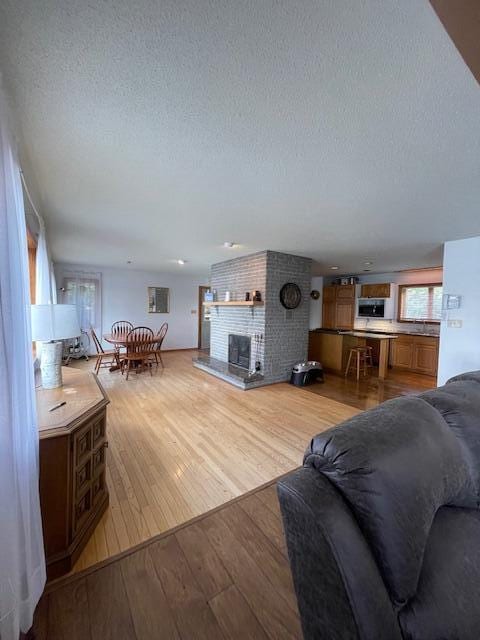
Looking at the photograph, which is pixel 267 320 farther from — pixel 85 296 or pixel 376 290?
pixel 85 296

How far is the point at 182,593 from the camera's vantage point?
1277 mm

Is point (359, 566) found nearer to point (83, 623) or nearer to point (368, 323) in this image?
point (83, 623)

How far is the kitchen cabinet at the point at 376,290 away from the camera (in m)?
6.60

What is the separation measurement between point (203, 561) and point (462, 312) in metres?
4.02

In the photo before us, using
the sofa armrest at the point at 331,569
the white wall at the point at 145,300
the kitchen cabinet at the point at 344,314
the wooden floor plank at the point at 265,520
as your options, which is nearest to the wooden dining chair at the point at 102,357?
the white wall at the point at 145,300

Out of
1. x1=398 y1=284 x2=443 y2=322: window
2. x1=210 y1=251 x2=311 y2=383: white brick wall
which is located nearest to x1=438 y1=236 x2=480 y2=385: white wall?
x1=210 y1=251 x2=311 y2=383: white brick wall

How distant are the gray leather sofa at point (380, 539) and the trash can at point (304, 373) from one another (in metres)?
3.68

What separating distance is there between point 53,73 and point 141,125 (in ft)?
1.35

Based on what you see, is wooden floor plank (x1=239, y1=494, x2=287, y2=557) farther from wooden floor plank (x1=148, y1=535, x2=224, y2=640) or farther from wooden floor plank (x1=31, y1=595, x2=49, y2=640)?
wooden floor plank (x1=31, y1=595, x2=49, y2=640)

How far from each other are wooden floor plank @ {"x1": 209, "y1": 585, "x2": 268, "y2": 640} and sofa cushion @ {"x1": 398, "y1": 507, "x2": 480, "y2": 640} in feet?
2.49

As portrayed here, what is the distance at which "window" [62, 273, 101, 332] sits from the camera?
20.9 feet

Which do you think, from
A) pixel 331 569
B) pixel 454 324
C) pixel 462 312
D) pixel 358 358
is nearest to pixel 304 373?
pixel 358 358

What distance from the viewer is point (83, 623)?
3.76ft

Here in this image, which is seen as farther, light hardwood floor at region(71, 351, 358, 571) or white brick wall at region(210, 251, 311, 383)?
white brick wall at region(210, 251, 311, 383)
